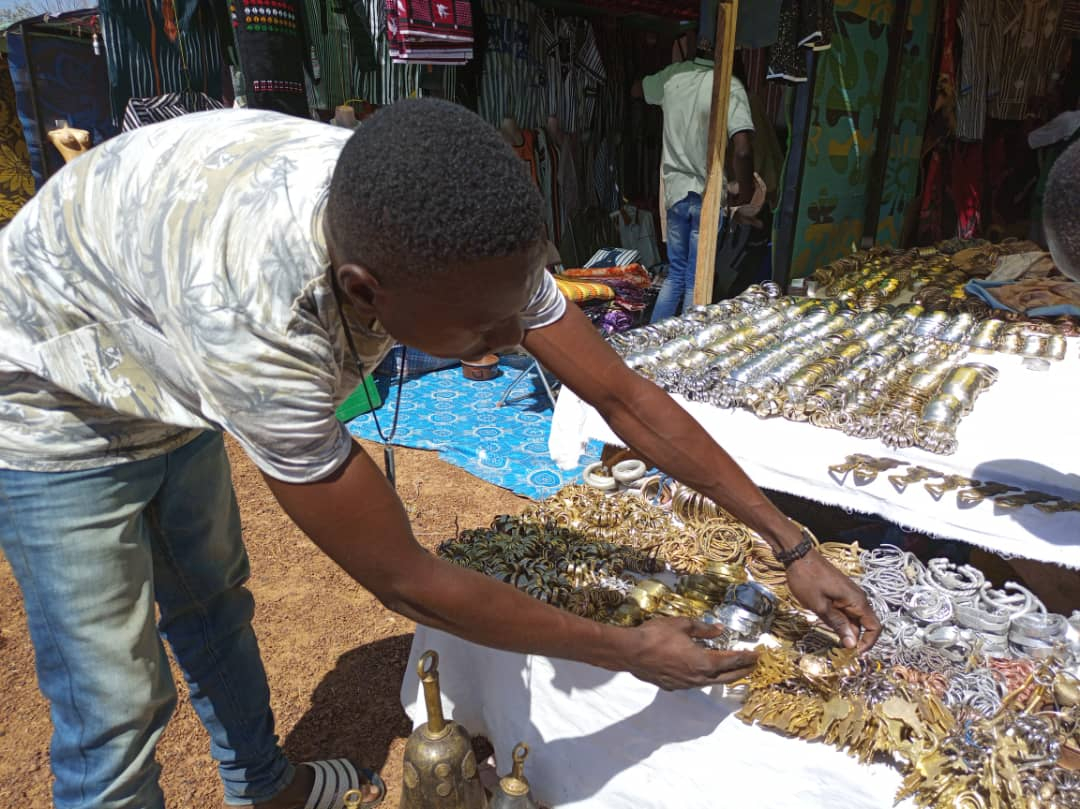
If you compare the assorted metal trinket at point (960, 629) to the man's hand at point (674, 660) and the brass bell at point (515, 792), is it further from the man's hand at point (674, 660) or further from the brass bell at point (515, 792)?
the brass bell at point (515, 792)

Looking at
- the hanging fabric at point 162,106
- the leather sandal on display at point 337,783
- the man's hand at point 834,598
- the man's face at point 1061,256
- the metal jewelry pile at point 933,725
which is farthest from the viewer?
the hanging fabric at point 162,106

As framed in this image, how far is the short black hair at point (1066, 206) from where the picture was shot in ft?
3.85

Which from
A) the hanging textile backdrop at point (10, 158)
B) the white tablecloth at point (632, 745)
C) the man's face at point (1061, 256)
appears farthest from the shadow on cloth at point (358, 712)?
the hanging textile backdrop at point (10, 158)

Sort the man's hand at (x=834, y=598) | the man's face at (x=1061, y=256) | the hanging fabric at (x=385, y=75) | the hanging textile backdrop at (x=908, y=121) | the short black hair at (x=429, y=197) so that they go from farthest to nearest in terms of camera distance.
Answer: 1. the hanging textile backdrop at (x=908, y=121)
2. the hanging fabric at (x=385, y=75)
3. the man's hand at (x=834, y=598)
4. the man's face at (x=1061, y=256)
5. the short black hair at (x=429, y=197)

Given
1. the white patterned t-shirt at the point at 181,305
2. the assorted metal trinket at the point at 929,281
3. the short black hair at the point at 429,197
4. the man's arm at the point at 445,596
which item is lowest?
the assorted metal trinket at the point at 929,281

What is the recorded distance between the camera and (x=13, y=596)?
337 cm

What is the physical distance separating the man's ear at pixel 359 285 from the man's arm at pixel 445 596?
0.25 m

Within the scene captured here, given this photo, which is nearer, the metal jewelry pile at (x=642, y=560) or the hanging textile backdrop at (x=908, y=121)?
the metal jewelry pile at (x=642, y=560)

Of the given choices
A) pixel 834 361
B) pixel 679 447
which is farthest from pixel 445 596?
pixel 834 361

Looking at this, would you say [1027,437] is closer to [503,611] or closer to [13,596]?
[503,611]

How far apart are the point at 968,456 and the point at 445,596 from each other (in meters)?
1.75

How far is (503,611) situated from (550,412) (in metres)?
4.24

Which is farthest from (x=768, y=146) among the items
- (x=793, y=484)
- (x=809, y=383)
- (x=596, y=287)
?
(x=793, y=484)

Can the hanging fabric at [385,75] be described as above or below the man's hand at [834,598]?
above
